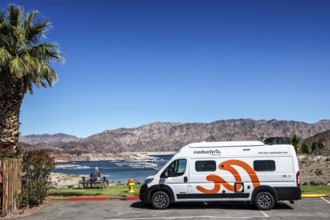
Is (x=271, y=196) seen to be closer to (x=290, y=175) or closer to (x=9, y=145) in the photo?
(x=290, y=175)

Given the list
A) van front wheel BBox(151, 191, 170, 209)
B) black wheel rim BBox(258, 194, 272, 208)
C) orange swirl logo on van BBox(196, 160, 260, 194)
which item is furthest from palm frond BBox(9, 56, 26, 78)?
black wheel rim BBox(258, 194, 272, 208)

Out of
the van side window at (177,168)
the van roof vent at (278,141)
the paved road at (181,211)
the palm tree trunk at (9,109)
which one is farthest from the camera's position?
the palm tree trunk at (9,109)

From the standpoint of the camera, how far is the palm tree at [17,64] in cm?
1731

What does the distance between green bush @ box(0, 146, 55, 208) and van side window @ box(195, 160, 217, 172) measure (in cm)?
635

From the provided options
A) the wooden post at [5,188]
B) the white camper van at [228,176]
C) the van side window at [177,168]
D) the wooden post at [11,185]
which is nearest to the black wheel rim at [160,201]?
the white camper van at [228,176]

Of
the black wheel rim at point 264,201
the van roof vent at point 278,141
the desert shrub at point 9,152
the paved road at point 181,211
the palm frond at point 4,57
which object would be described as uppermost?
the palm frond at point 4,57

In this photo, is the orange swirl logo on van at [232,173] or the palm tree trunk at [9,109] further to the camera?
the palm tree trunk at [9,109]

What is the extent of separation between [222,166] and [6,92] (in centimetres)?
1019

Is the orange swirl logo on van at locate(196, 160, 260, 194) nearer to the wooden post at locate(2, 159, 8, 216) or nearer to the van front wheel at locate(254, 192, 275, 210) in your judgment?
the van front wheel at locate(254, 192, 275, 210)

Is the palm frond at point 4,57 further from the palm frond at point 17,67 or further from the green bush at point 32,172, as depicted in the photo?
the green bush at point 32,172

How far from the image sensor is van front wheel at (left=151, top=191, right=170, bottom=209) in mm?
15203

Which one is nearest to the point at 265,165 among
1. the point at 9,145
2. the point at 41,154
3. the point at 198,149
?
the point at 198,149

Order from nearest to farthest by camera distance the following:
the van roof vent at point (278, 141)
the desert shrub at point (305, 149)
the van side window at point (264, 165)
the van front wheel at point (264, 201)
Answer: the van front wheel at point (264, 201)
the van side window at point (264, 165)
the van roof vent at point (278, 141)
the desert shrub at point (305, 149)

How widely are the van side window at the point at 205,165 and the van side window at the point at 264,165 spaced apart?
159 centimetres
